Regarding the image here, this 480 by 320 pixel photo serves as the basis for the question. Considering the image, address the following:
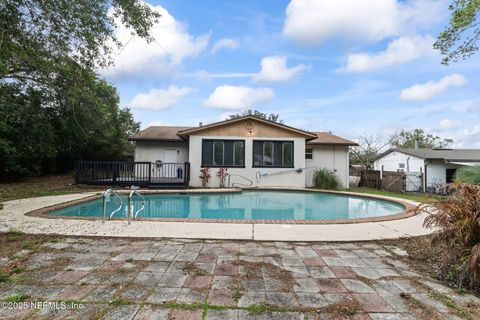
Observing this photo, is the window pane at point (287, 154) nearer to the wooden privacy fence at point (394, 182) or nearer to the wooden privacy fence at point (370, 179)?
the wooden privacy fence at point (370, 179)

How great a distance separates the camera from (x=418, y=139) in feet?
122

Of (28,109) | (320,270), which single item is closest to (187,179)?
(28,109)

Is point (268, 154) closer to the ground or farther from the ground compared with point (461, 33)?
closer to the ground

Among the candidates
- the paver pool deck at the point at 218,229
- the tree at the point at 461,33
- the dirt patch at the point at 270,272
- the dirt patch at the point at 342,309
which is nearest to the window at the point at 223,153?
the paver pool deck at the point at 218,229

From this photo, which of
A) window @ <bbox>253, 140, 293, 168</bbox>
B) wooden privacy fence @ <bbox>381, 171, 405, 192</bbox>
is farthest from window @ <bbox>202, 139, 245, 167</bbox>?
wooden privacy fence @ <bbox>381, 171, 405, 192</bbox>

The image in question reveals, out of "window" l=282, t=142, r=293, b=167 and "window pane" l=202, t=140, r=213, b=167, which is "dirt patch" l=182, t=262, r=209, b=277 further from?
"window" l=282, t=142, r=293, b=167

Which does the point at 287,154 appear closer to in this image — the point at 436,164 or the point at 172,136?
the point at 172,136

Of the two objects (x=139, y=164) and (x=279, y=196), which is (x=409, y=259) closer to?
(x=279, y=196)

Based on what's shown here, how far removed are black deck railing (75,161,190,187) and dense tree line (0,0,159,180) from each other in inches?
129

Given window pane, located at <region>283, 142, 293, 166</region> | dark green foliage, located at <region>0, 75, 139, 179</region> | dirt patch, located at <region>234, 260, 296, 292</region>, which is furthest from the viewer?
window pane, located at <region>283, 142, 293, 166</region>

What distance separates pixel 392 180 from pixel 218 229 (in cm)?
1588

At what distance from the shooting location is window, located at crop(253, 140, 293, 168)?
48.8ft

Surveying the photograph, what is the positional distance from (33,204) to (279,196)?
30.9 ft

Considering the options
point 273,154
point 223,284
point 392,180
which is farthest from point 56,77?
point 392,180
